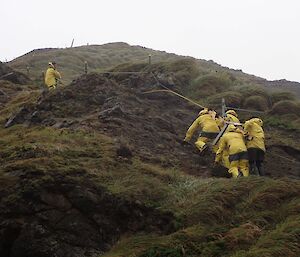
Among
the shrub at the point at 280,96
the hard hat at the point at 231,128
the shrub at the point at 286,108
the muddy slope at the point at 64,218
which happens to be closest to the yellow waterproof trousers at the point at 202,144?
the hard hat at the point at 231,128

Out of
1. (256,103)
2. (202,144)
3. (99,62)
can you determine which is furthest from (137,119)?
(99,62)

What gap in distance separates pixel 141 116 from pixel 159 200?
6.22 metres

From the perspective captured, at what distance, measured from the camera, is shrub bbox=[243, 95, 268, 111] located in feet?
57.3

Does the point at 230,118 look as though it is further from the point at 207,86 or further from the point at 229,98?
the point at 207,86

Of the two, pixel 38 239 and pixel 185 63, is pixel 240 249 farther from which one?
pixel 185 63

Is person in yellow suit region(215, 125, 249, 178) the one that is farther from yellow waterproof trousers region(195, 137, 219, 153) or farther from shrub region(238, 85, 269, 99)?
shrub region(238, 85, 269, 99)

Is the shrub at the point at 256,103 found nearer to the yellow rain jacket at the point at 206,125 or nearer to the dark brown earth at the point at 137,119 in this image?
the dark brown earth at the point at 137,119

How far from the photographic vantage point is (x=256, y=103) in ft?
57.8

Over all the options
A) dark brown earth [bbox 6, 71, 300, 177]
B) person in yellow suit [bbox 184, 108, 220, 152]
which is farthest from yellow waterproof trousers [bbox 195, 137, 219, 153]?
dark brown earth [bbox 6, 71, 300, 177]

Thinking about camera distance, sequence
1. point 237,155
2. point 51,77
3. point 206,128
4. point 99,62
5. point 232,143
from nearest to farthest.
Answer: point 237,155, point 232,143, point 206,128, point 51,77, point 99,62

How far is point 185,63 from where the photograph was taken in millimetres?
21109

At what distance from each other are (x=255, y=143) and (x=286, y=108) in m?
5.92

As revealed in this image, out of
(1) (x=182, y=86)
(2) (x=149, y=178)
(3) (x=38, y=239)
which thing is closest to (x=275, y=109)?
(1) (x=182, y=86)

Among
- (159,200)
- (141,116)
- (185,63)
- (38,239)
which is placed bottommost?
(38,239)
